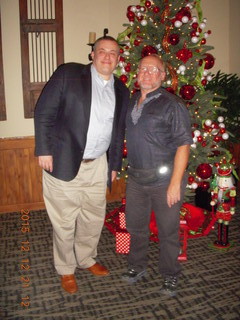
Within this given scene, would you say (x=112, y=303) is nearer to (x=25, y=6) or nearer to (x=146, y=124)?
(x=146, y=124)

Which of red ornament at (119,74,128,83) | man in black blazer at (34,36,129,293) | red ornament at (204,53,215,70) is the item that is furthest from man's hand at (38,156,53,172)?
red ornament at (204,53,215,70)

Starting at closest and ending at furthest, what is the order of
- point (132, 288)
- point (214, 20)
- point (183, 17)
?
point (132, 288) → point (183, 17) → point (214, 20)

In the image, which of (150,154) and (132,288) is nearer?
(150,154)

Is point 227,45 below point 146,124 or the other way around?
the other way around

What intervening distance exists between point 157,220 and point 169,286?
0.48 m

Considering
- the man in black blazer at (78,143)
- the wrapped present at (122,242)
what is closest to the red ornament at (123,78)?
the man in black blazer at (78,143)

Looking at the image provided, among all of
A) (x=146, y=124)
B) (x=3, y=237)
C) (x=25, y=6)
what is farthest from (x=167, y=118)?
(x=25, y=6)

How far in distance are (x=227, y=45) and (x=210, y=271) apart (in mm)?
3144

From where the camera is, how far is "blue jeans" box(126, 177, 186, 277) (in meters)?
2.20

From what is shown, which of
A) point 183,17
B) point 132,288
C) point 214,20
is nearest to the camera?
point 132,288

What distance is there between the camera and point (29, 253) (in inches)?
116

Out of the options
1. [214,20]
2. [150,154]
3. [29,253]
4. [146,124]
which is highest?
[214,20]

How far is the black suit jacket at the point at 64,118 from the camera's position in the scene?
83.3 inches

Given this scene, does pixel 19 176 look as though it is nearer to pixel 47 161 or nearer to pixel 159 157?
pixel 47 161
